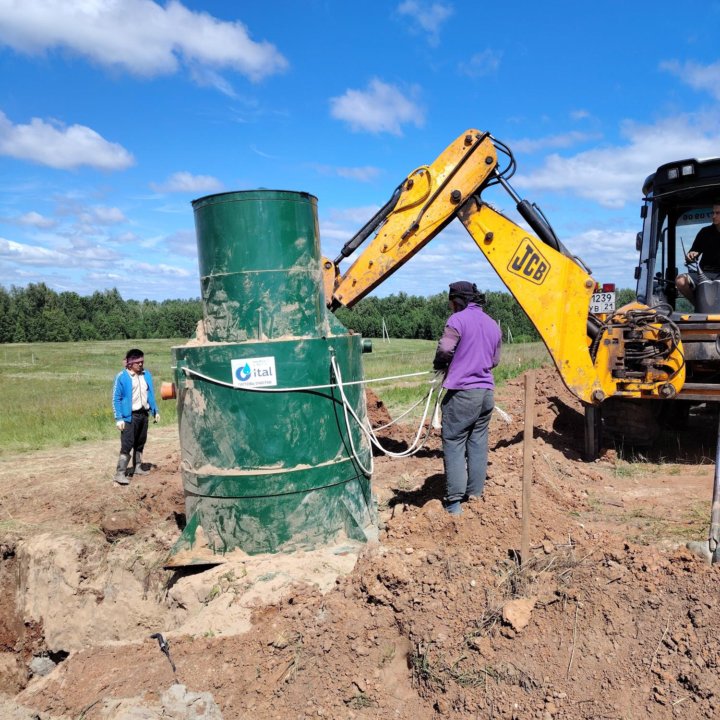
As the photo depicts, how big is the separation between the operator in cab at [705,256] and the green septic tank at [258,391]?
4.62 meters

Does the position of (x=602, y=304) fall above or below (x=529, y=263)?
below

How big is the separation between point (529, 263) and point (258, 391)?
3.51 metres

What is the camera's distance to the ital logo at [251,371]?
448cm

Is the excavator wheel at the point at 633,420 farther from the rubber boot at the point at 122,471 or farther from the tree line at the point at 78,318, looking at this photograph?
the tree line at the point at 78,318

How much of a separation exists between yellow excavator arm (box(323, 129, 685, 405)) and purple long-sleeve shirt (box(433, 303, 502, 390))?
1.65m

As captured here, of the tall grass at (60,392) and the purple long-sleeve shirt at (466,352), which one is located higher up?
the purple long-sleeve shirt at (466,352)

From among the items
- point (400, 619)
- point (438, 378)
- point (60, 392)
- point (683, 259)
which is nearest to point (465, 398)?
point (438, 378)

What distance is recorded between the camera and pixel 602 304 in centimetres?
701

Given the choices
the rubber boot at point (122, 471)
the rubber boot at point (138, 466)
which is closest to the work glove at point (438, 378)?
the rubber boot at point (122, 471)

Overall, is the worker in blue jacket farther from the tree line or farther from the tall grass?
the tree line

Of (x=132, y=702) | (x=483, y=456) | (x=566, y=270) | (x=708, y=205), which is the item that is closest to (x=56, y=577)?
(x=132, y=702)

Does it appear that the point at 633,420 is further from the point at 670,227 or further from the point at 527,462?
the point at 527,462

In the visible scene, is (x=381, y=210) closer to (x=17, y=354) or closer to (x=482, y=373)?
(x=482, y=373)

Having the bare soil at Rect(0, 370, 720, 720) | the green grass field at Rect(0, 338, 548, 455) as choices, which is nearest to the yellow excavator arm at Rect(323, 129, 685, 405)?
the bare soil at Rect(0, 370, 720, 720)
